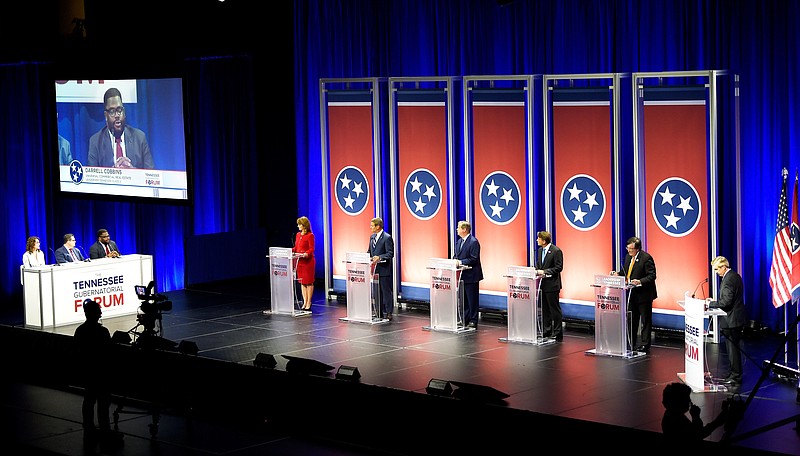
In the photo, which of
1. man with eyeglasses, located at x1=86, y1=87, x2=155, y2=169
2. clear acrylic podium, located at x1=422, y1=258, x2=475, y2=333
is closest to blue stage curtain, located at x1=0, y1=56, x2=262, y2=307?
man with eyeglasses, located at x1=86, y1=87, x2=155, y2=169

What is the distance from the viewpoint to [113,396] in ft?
40.6

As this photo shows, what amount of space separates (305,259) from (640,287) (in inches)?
195

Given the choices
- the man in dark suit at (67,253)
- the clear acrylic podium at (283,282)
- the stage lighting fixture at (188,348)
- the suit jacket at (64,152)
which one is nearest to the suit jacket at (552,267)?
the clear acrylic podium at (283,282)

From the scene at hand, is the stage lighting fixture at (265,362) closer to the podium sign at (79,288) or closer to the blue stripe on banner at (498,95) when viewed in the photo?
the podium sign at (79,288)

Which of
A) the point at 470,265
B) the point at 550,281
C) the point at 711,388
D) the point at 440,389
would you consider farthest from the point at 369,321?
the point at 711,388

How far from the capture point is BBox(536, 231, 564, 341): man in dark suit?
521 inches

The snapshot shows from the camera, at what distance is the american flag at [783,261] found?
11.0 m

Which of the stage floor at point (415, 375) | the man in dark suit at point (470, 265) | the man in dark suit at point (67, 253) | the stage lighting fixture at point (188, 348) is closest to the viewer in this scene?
the stage floor at point (415, 375)

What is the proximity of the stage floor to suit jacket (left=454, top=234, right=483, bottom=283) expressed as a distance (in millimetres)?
674

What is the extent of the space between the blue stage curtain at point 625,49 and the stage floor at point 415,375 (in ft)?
5.39

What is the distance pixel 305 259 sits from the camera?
50.9 feet

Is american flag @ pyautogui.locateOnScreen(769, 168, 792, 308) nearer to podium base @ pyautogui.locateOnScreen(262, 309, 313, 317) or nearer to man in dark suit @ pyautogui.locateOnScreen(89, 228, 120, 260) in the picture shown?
podium base @ pyautogui.locateOnScreen(262, 309, 313, 317)

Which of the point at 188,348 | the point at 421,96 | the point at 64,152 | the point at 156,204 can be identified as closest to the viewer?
the point at 188,348

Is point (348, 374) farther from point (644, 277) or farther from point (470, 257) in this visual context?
point (470, 257)
